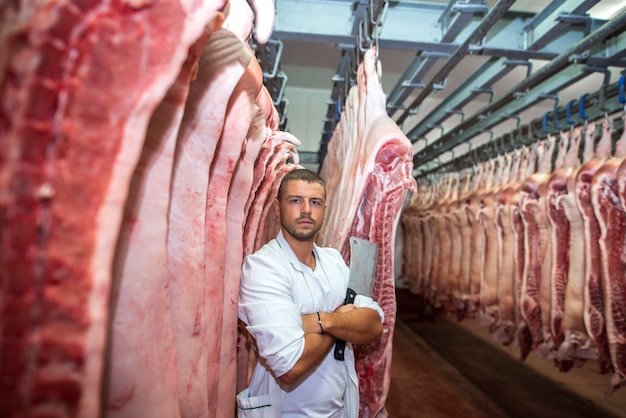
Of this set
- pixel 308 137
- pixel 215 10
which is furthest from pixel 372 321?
pixel 308 137

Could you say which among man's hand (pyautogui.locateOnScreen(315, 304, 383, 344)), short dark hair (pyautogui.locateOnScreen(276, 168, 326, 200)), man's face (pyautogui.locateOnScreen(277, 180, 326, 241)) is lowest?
man's hand (pyautogui.locateOnScreen(315, 304, 383, 344))

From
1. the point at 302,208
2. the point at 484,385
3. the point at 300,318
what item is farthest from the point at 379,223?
the point at 484,385

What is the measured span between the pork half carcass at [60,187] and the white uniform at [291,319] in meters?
1.12

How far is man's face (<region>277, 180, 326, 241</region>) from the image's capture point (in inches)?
78.6

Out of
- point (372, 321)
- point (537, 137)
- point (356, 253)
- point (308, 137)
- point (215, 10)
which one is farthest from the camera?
point (308, 137)

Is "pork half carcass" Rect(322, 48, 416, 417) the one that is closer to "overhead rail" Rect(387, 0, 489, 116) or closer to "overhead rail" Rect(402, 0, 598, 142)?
"overhead rail" Rect(387, 0, 489, 116)

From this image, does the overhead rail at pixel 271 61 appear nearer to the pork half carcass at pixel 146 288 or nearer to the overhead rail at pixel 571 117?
the pork half carcass at pixel 146 288

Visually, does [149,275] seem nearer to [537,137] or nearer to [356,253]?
[356,253]

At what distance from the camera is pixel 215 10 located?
0.70 metres

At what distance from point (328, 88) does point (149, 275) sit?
5.90m

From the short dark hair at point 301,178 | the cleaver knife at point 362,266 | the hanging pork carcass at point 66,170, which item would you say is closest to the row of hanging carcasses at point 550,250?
the cleaver knife at point 362,266

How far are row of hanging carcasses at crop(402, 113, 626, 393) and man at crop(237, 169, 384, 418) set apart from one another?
6.08 feet

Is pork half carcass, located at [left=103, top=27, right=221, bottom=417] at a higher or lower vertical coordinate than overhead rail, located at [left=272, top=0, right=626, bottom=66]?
lower

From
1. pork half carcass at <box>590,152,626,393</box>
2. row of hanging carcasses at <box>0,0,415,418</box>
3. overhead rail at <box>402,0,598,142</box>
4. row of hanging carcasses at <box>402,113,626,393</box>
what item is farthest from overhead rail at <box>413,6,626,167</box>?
row of hanging carcasses at <box>0,0,415,418</box>
